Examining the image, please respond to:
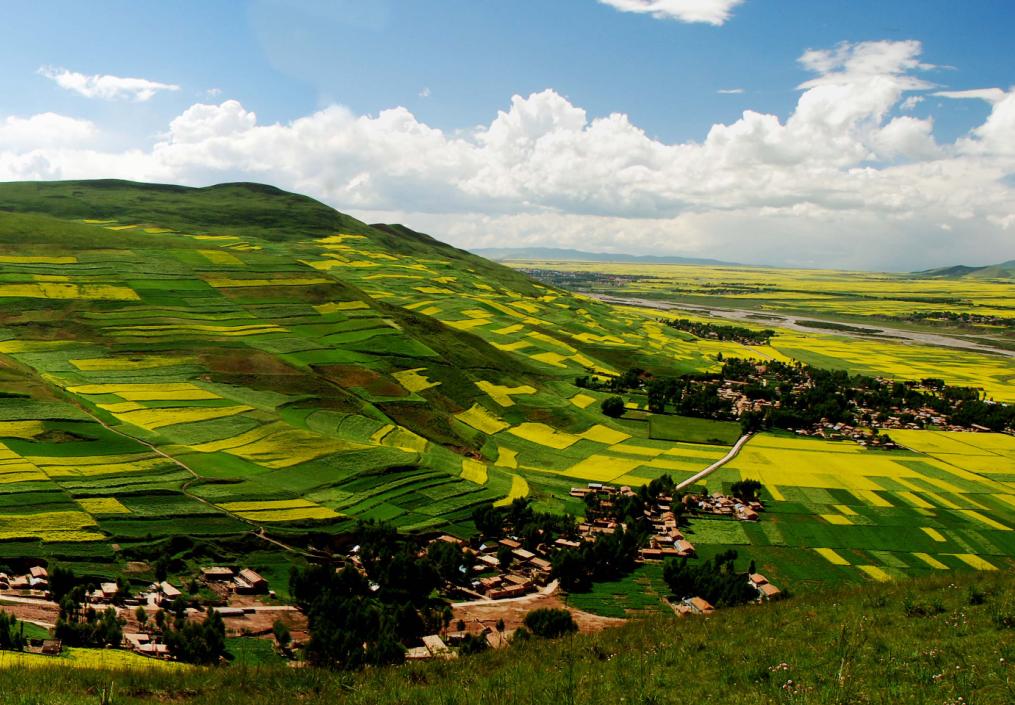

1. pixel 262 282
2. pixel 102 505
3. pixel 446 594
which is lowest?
pixel 446 594

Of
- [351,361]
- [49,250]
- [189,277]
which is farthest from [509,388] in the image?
[49,250]

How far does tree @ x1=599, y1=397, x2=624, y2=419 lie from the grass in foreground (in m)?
75.4

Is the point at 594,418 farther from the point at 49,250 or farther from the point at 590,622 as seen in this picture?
the point at 49,250

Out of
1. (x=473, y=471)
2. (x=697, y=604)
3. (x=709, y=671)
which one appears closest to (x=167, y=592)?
(x=709, y=671)

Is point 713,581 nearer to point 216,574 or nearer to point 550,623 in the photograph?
point 550,623

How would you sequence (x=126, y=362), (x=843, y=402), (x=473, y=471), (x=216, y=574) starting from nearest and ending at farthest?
1. (x=216, y=574)
2. (x=473, y=471)
3. (x=126, y=362)
4. (x=843, y=402)

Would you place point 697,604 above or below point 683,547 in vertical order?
above

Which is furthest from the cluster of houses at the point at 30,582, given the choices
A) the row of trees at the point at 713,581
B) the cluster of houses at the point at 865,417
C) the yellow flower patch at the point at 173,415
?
the cluster of houses at the point at 865,417

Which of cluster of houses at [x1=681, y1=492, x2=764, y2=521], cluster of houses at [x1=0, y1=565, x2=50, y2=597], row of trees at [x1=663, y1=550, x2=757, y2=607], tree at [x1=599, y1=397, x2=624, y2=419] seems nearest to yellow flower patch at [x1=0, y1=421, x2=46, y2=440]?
cluster of houses at [x1=0, y1=565, x2=50, y2=597]

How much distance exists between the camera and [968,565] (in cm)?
5000

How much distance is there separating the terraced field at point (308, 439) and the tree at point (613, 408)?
270 centimetres

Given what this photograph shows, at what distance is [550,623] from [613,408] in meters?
70.1

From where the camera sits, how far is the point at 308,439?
62.1m

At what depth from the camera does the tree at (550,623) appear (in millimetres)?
32434
